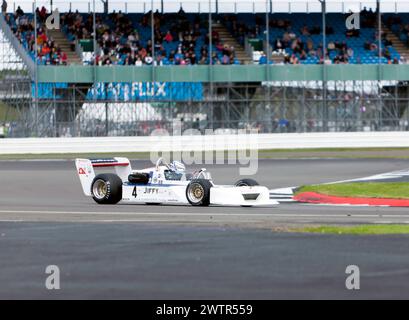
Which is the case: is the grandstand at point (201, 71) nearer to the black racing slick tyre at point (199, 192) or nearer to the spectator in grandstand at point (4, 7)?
the spectator in grandstand at point (4, 7)

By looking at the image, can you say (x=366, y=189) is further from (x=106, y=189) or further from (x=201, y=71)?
(x=201, y=71)

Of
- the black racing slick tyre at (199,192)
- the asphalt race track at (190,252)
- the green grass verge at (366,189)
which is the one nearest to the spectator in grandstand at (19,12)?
the green grass verge at (366,189)

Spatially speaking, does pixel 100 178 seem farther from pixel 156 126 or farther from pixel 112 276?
pixel 156 126

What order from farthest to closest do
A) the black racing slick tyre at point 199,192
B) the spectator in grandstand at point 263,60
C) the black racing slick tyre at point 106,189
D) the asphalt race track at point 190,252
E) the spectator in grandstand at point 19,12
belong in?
the spectator in grandstand at point 19,12, the spectator in grandstand at point 263,60, the black racing slick tyre at point 106,189, the black racing slick tyre at point 199,192, the asphalt race track at point 190,252

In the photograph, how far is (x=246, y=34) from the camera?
53.5 metres

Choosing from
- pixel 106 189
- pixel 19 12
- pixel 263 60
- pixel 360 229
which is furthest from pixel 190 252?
pixel 19 12

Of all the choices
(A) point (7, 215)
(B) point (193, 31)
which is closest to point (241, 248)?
(A) point (7, 215)

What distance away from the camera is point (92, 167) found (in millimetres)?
23703

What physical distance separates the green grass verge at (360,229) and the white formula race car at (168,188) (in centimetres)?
521

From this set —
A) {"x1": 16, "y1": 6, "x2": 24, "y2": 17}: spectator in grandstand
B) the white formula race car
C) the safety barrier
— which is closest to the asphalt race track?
the white formula race car

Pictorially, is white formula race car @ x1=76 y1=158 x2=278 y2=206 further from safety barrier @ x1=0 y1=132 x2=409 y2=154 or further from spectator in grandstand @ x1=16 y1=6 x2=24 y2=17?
spectator in grandstand @ x1=16 y1=6 x2=24 y2=17

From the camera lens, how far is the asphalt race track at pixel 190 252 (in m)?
10.6

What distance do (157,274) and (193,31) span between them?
42.8 metres

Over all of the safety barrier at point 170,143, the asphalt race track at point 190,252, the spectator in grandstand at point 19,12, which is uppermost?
the spectator in grandstand at point 19,12
